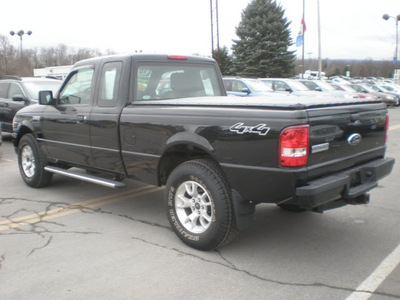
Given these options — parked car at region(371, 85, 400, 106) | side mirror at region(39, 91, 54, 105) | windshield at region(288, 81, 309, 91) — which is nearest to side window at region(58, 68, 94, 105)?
side mirror at region(39, 91, 54, 105)

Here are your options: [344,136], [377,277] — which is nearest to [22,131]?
[344,136]

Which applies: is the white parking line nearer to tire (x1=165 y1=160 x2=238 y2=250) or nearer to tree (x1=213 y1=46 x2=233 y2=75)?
tire (x1=165 y1=160 x2=238 y2=250)

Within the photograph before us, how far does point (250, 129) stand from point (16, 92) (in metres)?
9.76

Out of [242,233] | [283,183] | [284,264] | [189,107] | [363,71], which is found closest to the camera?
[283,183]

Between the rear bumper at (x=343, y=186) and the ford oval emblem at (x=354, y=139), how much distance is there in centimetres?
24

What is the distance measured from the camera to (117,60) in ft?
16.0

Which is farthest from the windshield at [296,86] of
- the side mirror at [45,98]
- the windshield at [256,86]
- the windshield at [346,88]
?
the side mirror at [45,98]

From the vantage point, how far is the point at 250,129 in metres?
3.36

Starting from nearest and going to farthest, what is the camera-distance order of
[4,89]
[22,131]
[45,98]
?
[45,98] → [22,131] → [4,89]

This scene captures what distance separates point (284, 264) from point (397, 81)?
47.7 metres

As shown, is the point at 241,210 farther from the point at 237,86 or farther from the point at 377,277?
the point at 237,86

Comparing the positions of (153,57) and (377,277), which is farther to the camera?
(153,57)

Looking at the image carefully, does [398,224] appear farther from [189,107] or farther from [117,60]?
[117,60]

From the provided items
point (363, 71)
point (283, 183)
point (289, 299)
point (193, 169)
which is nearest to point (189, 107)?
point (193, 169)
